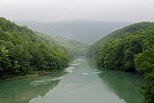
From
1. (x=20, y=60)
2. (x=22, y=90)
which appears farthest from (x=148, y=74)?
(x=20, y=60)

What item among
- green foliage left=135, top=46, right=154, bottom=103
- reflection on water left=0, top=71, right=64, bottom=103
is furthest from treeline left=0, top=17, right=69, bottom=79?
green foliage left=135, top=46, right=154, bottom=103

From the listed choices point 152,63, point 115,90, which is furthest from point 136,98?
point 152,63

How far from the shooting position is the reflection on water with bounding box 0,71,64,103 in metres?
42.1

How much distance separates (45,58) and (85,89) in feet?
114

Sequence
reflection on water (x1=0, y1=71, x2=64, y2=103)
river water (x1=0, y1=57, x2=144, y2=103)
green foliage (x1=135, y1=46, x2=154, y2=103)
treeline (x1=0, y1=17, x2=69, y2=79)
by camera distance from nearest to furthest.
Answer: green foliage (x1=135, y1=46, x2=154, y2=103) < river water (x1=0, y1=57, x2=144, y2=103) < reflection on water (x1=0, y1=71, x2=64, y2=103) < treeline (x1=0, y1=17, x2=69, y2=79)

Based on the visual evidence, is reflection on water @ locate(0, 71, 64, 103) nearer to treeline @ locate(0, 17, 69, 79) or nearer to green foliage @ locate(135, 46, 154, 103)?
treeline @ locate(0, 17, 69, 79)

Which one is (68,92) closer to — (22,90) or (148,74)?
(22,90)

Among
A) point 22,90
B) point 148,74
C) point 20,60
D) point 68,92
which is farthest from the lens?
point 20,60

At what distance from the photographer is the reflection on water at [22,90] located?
42144 mm

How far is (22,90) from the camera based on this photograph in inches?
1967

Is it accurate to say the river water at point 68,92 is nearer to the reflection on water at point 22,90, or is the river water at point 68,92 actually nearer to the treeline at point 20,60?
the reflection on water at point 22,90

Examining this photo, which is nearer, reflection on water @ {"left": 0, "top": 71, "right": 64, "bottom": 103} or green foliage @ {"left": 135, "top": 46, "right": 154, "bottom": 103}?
green foliage @ {"left": 135, "top": 46, "right": 154, "bottom": 103}

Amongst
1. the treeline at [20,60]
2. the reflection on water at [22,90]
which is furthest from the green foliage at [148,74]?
the treeline at [20,60]

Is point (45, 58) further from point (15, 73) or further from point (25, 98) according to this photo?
point (25, 98)
